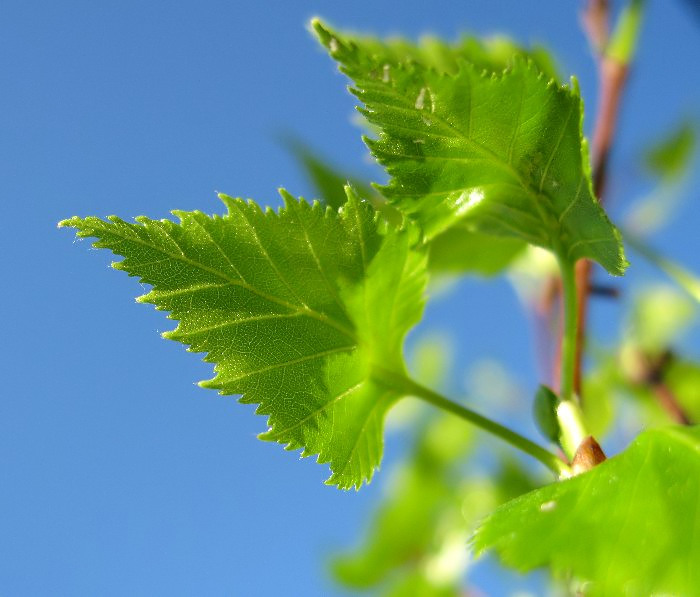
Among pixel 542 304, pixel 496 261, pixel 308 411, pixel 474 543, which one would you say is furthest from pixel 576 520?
pixel 542 304

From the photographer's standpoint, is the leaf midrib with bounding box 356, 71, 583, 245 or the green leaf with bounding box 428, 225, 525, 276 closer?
the leaf midrib with bounding box 356, 71, 583, 245

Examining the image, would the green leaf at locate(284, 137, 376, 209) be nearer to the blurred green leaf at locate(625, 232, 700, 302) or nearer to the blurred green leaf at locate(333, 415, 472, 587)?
the blurred green leaf at locate(625, 232, 700, 302)

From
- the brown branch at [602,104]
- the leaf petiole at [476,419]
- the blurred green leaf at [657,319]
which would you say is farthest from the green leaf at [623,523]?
the blurred green leaf at [657,319]

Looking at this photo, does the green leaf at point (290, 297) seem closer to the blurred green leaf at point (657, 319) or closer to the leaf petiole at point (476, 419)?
the leaf petiole at point (476, 419)

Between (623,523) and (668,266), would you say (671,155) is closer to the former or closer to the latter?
(668,266)

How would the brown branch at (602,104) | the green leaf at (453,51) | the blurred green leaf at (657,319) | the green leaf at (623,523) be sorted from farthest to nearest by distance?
the blurred green leaf at (657,319)
the brown branch at (602,104)
the green leaf at (453,51)
the green leaf at (623,523)

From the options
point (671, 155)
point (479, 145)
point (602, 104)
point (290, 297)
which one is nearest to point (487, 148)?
point (479, 145)

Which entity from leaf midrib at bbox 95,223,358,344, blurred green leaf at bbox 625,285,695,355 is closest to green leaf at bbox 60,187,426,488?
leaf midrib at bbox 95,223,358,344
